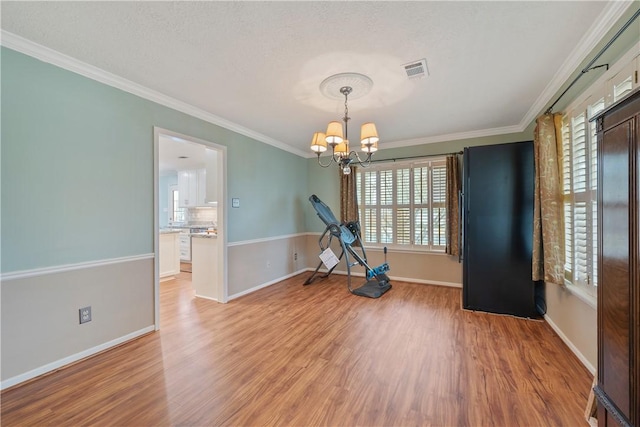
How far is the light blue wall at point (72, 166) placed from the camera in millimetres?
1905

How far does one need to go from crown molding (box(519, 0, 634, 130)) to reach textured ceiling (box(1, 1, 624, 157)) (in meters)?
0.03

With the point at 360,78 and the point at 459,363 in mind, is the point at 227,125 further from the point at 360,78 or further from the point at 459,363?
the point at 459,363

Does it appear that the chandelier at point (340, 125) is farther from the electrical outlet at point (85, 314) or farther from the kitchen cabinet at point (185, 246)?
the kitchen cabinet at point (185, 246)

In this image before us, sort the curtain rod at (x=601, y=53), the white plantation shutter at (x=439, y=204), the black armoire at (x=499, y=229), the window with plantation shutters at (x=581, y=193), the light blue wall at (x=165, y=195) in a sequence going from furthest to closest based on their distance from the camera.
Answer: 1. the light blue wall at (x=165, y=195)
2. the white plantation shutter at (x=439, y=204)
3. the black armoire at (x=499, y=229)
4. the window with plantation shutters at (x=581, y=193)
5. the curtain rod at (x=601, y=53)

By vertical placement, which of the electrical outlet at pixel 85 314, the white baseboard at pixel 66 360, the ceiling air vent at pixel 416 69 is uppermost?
the ceiling air vent at pixel 416 69

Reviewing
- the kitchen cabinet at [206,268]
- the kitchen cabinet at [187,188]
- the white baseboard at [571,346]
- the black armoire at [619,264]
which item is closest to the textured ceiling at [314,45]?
the black armoire at [619,264]

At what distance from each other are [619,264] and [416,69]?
1941 mm

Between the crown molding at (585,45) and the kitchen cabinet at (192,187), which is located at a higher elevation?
the crown molding at (585,45)

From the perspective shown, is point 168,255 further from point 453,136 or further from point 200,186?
point 453,136

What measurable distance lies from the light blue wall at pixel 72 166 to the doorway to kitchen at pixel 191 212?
21cm

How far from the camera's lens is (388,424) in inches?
59.6

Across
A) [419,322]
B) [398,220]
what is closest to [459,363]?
[419,322]

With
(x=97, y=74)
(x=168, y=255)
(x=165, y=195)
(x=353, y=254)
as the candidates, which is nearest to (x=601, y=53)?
(x=353, y=254)

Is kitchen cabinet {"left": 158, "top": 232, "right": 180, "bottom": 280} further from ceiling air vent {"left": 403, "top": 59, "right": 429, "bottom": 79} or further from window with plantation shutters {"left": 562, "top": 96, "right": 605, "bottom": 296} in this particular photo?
window with plantation shutters {"left": 562, "top": 96, "right": 605, "bottom": 296}
